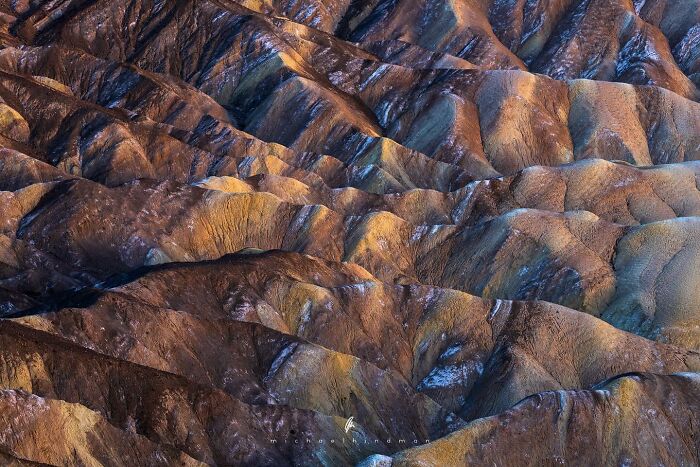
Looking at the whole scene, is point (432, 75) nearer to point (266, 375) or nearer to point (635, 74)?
point (635, 74)

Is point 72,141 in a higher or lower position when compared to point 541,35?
higher

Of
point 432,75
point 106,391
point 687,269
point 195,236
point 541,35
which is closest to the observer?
point 106,391

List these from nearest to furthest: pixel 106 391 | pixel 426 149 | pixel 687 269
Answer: pixel 106 391 → pixel 687 269 → pixel 426 149

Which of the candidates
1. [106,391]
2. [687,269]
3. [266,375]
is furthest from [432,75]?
[106,391]

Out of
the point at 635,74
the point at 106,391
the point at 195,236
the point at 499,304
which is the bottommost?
the point at 635,74
